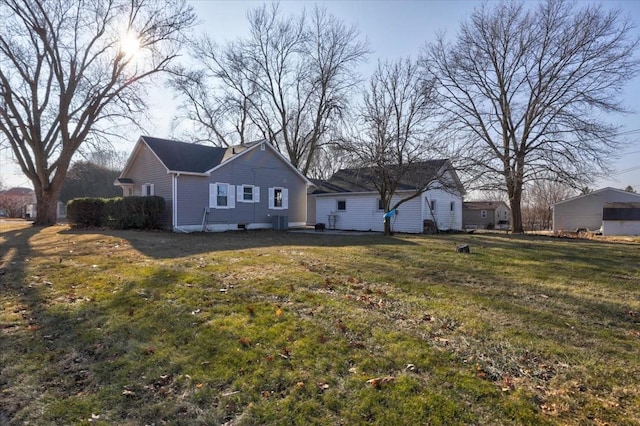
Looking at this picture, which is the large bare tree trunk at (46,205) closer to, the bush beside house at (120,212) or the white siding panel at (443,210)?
the bush beside house at (120,212)

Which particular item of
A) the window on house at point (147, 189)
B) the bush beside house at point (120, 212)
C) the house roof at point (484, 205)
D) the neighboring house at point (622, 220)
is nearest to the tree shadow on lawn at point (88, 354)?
the bush beside house at point (120, 212)

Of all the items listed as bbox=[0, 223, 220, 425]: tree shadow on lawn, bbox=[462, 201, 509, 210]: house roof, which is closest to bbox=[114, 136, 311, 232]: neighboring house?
bbox=[0, 223, 220, 425]: tree shadow on lawn

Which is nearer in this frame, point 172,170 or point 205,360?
point 205,360

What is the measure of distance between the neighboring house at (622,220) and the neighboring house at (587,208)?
353cm

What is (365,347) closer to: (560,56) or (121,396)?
(121,396)

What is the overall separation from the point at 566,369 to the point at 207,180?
1758 cm

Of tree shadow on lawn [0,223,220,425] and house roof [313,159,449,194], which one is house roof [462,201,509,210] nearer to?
house roof [313,159,449,194]

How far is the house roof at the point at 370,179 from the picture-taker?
56.5 feet

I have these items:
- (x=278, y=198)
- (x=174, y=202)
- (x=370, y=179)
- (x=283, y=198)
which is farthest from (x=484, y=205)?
(x=174, y=202)

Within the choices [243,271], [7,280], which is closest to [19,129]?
[7,280]

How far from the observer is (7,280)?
688 cm

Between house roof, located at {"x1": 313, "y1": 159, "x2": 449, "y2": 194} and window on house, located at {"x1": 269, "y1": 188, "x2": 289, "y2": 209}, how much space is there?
324 centimetres

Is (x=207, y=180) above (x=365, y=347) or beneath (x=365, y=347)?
above

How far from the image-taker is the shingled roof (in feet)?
60.5
